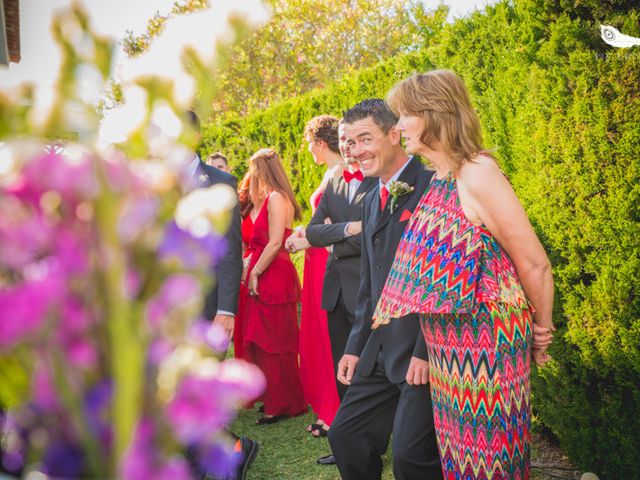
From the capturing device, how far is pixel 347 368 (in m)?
3.39

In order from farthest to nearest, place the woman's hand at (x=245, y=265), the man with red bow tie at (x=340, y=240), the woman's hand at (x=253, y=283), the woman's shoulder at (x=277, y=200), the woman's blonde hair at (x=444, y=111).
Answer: the woman's hand at (x=245, y=265) → the woman's hand at (x=253, y=283) → the woman's shoulder at (x=277, y=200) → the man with red bow tie at (x=340, y=240) → the woman's blonde hair at (x=444, y=111)

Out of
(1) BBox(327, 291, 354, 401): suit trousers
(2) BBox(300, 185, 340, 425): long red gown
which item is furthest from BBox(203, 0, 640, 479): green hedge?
(2) BBox(300, 185, 340, 425): long red gown

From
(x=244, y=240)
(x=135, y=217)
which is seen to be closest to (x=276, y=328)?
(x=244, y=240)

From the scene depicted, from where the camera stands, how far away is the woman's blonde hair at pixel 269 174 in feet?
19.2

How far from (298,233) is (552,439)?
90.7 inches

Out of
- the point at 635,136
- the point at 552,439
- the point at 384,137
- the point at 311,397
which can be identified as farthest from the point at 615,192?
the point at 311,397

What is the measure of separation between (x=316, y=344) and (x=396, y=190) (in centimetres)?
291

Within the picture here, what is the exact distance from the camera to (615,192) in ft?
10.5

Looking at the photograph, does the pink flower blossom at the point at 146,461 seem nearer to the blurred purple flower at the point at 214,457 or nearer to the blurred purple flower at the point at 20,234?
the blurred purple flower at the point at 214,457

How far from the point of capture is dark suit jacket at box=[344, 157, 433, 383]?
2961 mm

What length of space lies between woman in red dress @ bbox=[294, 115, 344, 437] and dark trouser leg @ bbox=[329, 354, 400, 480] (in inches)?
84.1

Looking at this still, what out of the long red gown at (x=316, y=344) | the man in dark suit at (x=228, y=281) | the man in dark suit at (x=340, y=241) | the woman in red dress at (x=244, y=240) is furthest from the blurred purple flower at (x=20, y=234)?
the woman in red dress at (x=244, y=240)

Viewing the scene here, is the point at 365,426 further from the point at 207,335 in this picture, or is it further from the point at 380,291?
the point at 207,335

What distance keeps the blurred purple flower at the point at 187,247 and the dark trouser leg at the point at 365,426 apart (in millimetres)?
2529
